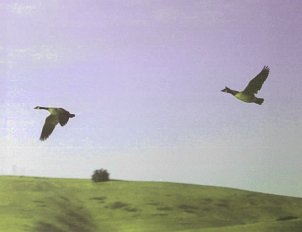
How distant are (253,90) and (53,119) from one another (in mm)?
3407

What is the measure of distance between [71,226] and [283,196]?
12.2ft

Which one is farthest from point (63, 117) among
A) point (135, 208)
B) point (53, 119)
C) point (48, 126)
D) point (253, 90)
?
point (253, 90)

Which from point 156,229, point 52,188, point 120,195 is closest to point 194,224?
point 156,229

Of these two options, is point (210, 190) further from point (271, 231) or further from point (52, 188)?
point (52, 188)

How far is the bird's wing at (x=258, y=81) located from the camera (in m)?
10.9

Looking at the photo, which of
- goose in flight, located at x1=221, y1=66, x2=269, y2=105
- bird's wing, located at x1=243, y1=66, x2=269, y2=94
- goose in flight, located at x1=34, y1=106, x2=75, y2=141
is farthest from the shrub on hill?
bird's wing, located at x1=243, y1=66, x2=269, y2=94

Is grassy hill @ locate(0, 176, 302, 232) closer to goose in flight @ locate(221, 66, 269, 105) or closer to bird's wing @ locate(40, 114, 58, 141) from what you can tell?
bird's wing @ locate(40, 114, 58, 141)

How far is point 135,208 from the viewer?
36.4 ft

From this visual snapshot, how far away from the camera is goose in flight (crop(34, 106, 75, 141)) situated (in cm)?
1050

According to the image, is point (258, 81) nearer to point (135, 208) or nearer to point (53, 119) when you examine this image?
point (135, 208)

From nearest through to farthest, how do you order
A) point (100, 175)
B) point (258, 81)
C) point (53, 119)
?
point (53, 119)
point (258, 81)
point (100, 175)

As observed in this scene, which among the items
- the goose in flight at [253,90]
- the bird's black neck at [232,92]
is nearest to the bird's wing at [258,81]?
the goose in flight at [253,90]

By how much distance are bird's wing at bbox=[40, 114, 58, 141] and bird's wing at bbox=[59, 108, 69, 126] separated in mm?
90

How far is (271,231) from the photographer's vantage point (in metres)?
10.8
